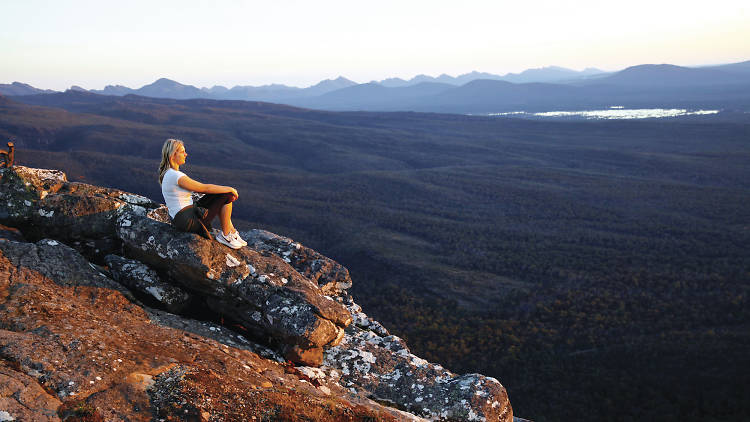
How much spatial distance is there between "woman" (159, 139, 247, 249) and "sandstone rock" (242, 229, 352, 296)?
4.43 metres

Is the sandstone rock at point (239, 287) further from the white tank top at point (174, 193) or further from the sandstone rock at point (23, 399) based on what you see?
the sandstone rock at point (23, 399)

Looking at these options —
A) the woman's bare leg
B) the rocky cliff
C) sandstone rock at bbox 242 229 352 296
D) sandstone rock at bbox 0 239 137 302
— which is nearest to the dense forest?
sandstone rock at bbox 242 229 352 296

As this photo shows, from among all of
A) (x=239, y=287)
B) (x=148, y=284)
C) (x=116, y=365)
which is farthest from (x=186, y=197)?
(x=116, y=365)

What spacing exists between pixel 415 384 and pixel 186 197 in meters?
6.31

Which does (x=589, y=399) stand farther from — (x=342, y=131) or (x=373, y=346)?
(x=342, y=131)

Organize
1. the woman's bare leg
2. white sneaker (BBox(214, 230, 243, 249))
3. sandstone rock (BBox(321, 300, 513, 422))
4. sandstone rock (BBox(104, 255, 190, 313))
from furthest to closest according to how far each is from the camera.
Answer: white sneaker (BBox(214, 230, 243, 249)), the woman's bare leg, sandstone rock (BBox(104, 255, 190, 313)), sandstone rock (BBox(321, 300, 513, 422))

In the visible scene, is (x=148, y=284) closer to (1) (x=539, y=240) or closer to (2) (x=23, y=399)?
(2) (x=23, y=399)

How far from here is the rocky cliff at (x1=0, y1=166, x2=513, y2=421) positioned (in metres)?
5.96

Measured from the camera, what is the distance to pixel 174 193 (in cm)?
898

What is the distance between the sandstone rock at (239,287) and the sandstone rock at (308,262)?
154 inches

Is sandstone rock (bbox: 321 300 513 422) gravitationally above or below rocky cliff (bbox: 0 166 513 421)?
below

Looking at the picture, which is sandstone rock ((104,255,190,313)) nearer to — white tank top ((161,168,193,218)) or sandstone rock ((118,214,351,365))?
sandstone rock ((118,214,351,365))

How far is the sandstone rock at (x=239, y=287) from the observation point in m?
9.02

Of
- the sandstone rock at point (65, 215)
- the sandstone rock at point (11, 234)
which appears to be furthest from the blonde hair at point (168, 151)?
the sandstone rock at point (11, 234)
